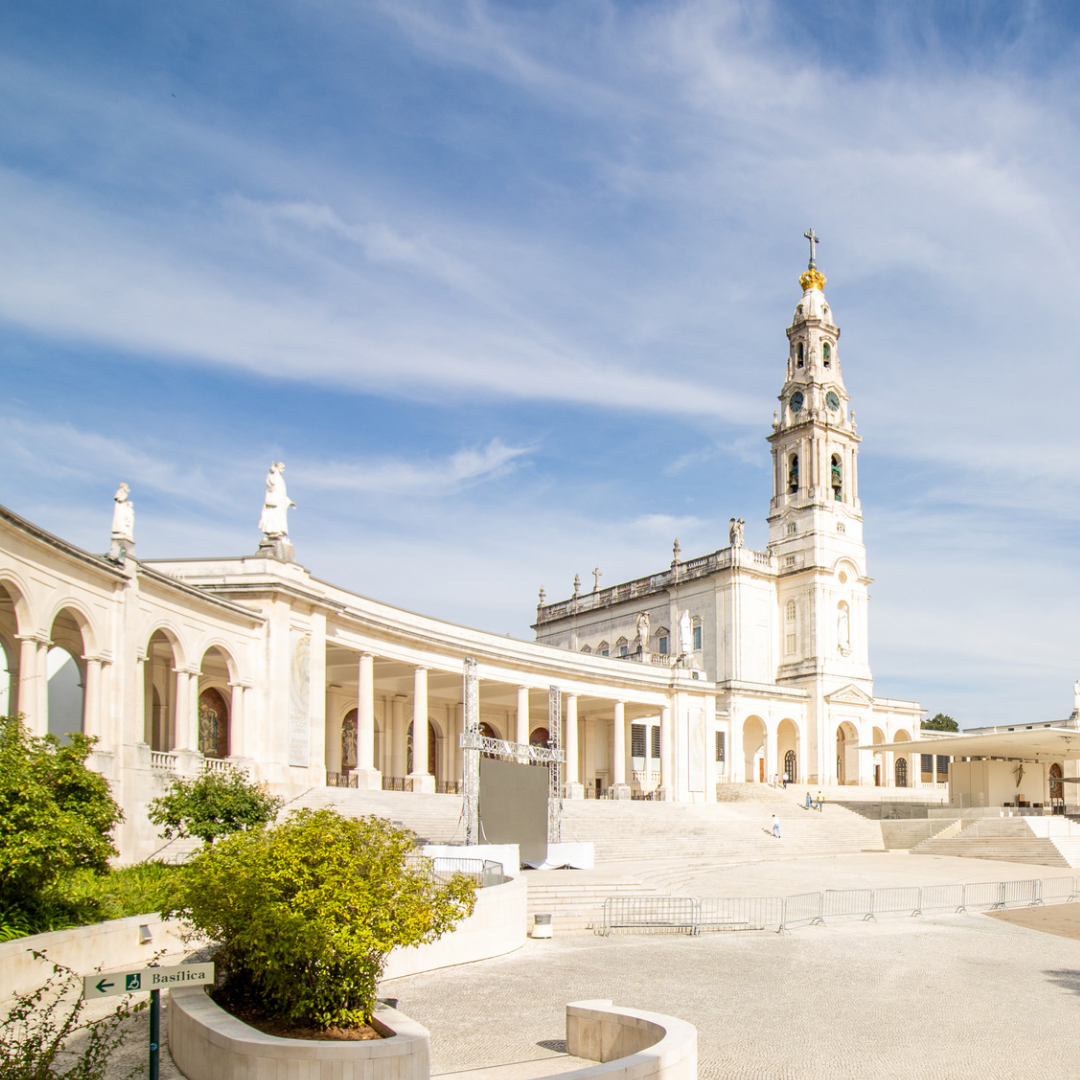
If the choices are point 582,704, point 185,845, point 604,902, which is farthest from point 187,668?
point 582,704

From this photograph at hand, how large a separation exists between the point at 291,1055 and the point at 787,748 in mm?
63713

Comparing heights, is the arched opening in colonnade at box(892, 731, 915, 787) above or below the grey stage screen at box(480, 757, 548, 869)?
below

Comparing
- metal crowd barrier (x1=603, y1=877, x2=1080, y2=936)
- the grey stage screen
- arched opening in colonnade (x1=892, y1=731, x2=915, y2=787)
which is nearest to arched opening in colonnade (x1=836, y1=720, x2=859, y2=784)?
arched opening in colonnade (x1=892, y1=731, x2=915, y2=787)

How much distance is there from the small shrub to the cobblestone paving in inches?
142

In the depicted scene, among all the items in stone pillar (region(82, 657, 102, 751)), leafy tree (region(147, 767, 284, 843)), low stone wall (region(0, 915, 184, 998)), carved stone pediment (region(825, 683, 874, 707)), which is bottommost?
low stone wall (region(0, 915, 184, 998))

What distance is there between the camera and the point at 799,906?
2722 centimetres

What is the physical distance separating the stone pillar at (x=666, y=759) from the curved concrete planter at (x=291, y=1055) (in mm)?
45006

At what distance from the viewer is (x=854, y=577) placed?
71.7m

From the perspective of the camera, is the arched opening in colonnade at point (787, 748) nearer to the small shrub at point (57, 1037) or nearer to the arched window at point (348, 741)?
the arched window at point (348, 741)

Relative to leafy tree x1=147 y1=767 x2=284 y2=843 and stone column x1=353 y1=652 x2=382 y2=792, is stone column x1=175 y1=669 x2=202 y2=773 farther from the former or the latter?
stone column x1=353 y1=652 x2=382 y2=792

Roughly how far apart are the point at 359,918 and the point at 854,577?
6353 cm

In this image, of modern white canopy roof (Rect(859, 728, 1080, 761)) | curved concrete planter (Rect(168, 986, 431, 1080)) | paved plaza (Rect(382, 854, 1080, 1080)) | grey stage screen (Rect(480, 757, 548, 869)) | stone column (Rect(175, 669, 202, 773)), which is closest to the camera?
curved concrete planter (Rect(168, 986, 431, 1080))

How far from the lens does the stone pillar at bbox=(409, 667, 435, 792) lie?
41250 mm

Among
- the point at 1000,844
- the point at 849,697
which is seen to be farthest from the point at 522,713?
the point at 849,697
